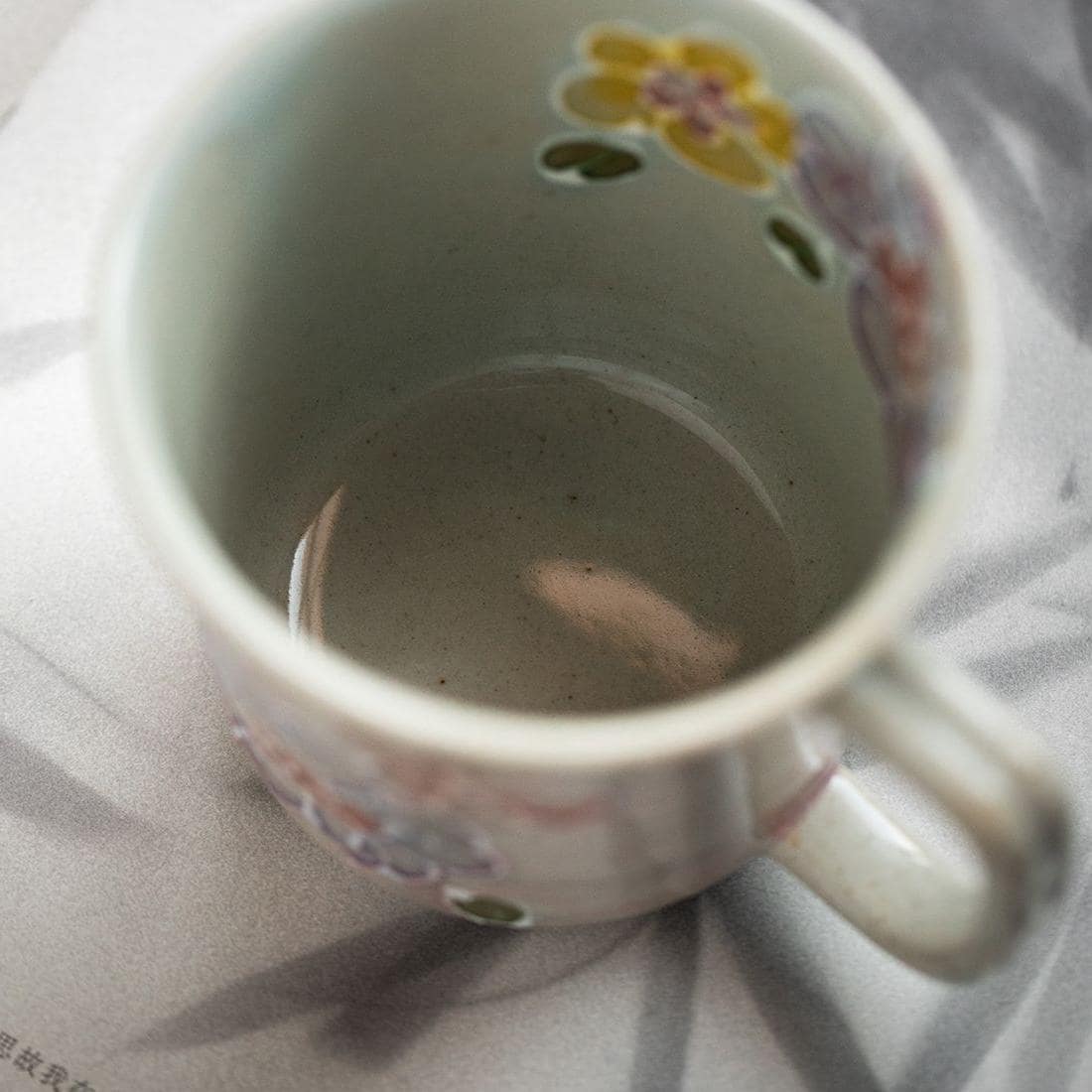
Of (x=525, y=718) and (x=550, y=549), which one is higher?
(x=525, y=718)

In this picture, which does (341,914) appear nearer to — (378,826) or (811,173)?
(378,826)

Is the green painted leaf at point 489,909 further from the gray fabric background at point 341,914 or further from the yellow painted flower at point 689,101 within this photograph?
the yellow painted flower at point 689,101

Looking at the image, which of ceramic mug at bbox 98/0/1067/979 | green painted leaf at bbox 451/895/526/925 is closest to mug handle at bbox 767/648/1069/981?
ceramic mug at bbox 98/0/1067/979

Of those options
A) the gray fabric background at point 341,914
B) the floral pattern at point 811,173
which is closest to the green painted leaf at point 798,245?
the floral pattern at point 811,173

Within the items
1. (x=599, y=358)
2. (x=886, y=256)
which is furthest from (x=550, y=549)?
(x=886, y=256)

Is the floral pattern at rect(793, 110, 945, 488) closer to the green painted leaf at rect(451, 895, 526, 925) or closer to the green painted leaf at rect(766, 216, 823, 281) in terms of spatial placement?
the green painted leaf at rect(766, 216, 823, 281)

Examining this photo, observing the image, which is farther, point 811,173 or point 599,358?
point 599,358

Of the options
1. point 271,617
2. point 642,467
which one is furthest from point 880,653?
point 642,467
